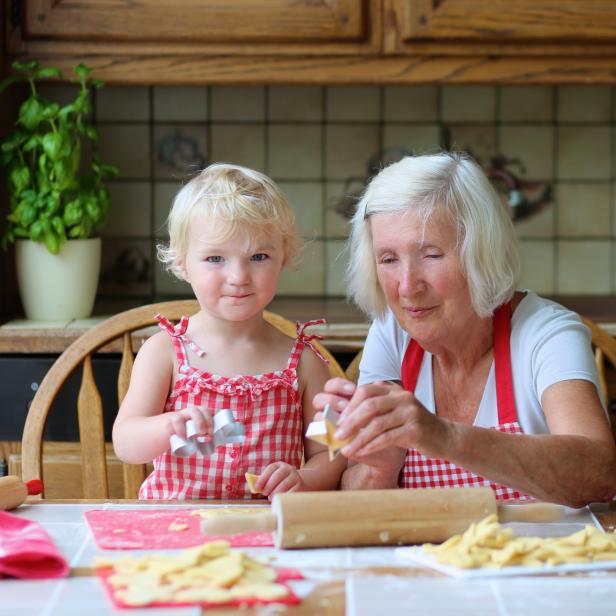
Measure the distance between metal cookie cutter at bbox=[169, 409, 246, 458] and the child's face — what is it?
0.26 meters

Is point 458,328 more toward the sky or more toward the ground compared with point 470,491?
more toward the sky

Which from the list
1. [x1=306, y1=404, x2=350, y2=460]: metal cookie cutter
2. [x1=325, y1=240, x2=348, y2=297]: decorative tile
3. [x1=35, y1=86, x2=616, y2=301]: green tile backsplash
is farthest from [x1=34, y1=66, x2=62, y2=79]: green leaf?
[x1=306, y1=404, x2=350, y2=460]: metal cookie cutter

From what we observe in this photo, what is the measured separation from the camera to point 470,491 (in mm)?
1079

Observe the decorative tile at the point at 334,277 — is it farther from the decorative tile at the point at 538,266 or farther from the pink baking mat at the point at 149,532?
the pink baking mat at the point at 149,532

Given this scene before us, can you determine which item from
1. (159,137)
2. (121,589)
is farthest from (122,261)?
(121,589)

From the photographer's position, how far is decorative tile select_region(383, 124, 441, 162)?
251 cm

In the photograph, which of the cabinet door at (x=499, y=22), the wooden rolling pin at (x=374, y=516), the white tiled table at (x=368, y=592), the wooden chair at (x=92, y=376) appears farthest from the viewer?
the cabinet door at (x=499, y=22)

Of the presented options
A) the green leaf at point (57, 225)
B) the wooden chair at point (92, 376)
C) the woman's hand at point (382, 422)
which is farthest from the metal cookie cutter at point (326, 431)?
the green leaf at point (57, 225)

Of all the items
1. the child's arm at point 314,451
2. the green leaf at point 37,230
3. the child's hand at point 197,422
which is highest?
the green leaf at point 37,230

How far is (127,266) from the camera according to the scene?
2520 millimetres

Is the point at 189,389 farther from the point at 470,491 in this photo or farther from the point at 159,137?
the point at 159,137

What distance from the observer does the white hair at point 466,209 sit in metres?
1.38

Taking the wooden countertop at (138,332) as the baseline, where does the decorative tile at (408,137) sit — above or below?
above

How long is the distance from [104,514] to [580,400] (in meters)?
0.60
